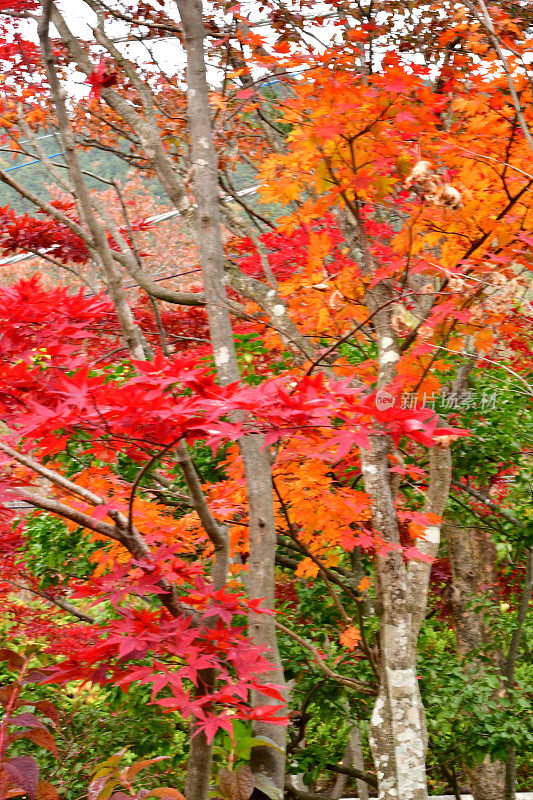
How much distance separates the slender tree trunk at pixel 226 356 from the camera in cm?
232

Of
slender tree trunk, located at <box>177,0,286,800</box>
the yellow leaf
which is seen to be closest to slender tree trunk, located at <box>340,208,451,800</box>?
the yellow leaf

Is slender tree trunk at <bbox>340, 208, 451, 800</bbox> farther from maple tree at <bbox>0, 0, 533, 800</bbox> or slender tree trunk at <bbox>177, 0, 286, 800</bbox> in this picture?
slender tree trunk at <bbox>177, 0, 286, 800</bbox>

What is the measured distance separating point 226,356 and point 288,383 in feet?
1.10

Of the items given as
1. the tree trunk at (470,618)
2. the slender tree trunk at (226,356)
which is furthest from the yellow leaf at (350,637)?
the tree trunk at (470,618)

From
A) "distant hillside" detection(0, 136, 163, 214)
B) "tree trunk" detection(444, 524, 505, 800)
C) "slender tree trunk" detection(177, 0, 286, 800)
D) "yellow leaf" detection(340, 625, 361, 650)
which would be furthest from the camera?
"distant hillside" detection(0, 136, 163, 214)

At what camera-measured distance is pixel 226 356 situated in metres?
2.43

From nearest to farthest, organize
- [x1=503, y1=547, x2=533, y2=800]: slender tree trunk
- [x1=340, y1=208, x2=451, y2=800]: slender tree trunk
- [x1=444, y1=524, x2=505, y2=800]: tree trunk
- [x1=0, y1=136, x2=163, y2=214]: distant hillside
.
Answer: [x1=340, y1=208, x2=451, y2=800]: slender tree trunk < [x1=503, y1=547, x2=533, y2=800]: slender tree trunk < [x1=444, y1=524, x2=505, y2=800]: tree trunk < [x1=0, y1=136, x2=163, y2=214]: distant hillside

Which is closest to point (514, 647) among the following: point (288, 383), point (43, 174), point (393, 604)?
point (393, 604)

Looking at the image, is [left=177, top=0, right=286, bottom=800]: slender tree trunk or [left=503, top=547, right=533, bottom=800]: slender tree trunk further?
[left=503, top=547, right=533, bottom=800]: slender tree trunk

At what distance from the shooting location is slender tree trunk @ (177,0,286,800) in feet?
7.62

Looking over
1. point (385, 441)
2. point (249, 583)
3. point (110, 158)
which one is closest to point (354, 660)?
point (385, 441)

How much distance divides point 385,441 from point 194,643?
146 cm

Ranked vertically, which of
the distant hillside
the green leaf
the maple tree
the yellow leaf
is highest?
the distant hillside

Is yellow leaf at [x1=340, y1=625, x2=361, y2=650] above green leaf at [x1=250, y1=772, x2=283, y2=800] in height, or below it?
above
